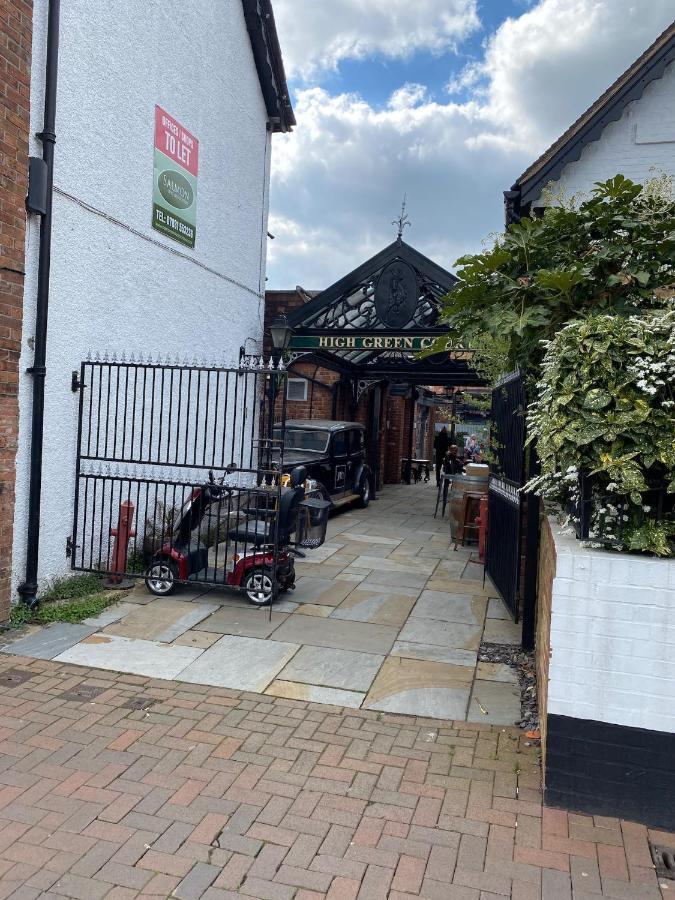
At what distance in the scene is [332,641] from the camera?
5527mm

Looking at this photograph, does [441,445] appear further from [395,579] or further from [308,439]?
[395,579]

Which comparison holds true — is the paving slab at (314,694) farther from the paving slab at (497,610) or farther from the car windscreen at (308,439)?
the car windscreen at (308,439)

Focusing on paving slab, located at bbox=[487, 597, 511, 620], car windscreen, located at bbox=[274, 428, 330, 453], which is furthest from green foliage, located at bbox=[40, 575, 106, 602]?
car windscreen, located at bbox=[274, 428, 330, 453]

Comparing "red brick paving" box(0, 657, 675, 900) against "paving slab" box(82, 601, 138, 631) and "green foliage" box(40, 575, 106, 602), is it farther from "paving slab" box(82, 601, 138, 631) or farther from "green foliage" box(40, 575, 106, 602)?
"green foliage" box(40, 575, 106, 602)

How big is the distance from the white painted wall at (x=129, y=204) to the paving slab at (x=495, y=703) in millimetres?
3838

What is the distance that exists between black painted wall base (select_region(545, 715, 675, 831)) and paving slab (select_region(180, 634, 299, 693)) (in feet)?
6.72

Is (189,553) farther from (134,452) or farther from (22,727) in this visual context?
(22,727)

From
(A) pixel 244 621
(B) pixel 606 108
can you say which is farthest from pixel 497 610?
(B) pixel 606 108

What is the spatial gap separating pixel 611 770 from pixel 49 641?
4.05 metres

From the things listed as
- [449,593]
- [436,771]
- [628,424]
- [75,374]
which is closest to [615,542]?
[628,424]

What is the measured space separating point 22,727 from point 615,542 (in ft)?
11.1

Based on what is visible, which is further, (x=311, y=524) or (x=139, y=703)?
(x=311, y=524)

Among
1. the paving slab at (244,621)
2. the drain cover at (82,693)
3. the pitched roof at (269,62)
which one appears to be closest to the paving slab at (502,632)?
the paving slab at (244,621)

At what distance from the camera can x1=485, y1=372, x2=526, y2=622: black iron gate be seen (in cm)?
573
